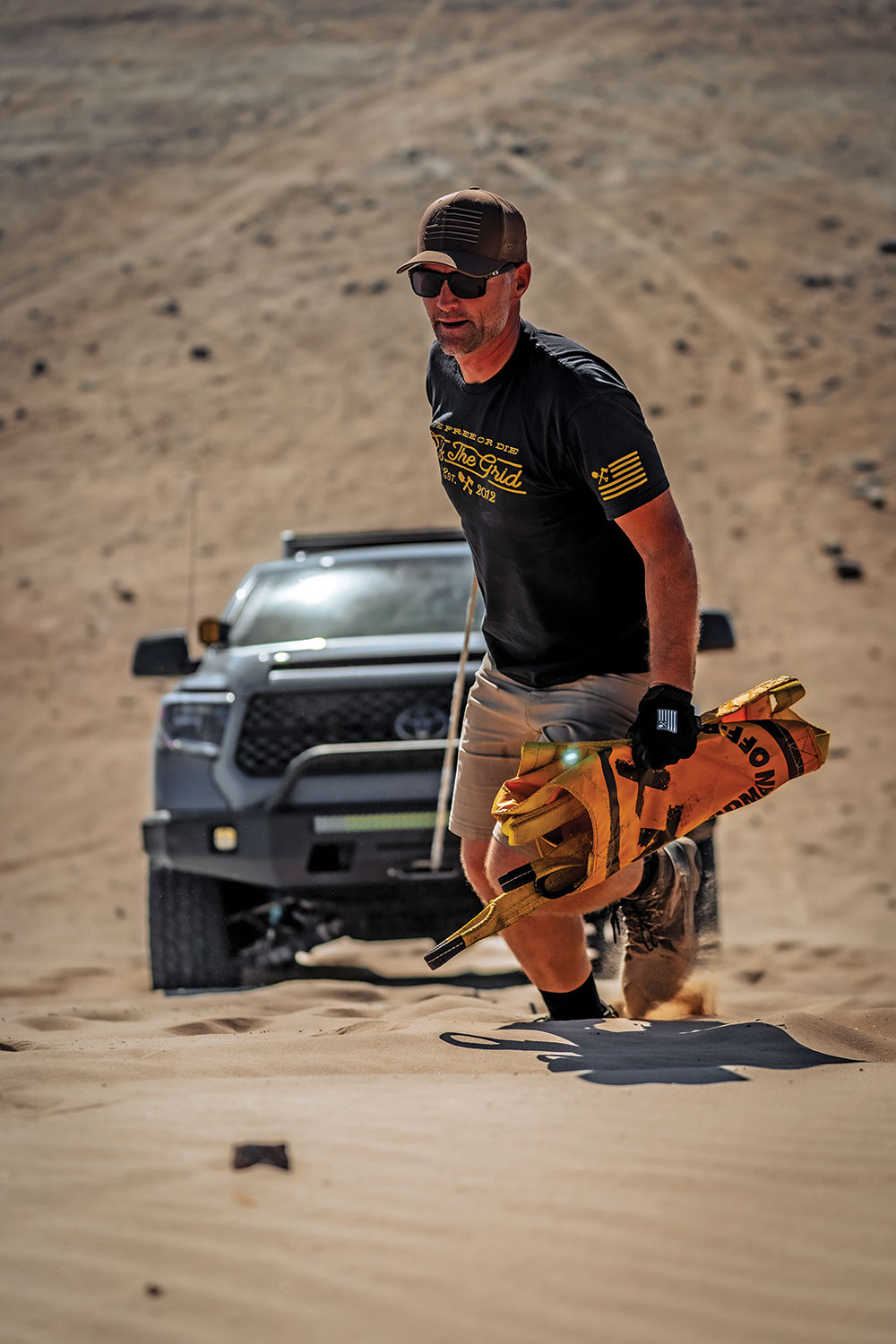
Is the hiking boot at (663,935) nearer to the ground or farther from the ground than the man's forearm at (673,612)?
nearer to the ground

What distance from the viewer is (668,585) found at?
11.7 feet

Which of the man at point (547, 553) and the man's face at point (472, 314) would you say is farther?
the man's face at point (472, 314)

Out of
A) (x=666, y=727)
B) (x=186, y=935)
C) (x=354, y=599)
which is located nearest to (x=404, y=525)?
(x=354, y=599)

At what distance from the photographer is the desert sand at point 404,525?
2.37 m

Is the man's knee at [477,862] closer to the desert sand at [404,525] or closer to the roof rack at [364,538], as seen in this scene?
the desert sand at [404,525]

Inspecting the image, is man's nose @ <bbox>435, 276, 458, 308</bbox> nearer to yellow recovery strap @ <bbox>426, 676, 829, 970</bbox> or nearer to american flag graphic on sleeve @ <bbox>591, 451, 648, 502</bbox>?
american flag graphic on sleeve @ <bbox>591, 451, 648, 502</bbox>

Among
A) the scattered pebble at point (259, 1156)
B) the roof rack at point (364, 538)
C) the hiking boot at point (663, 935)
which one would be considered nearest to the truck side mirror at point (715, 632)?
the hiking boot at point (663, 935)

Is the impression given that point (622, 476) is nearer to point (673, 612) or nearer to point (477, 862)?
point (673, 612)

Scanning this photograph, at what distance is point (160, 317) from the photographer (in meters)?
27.6

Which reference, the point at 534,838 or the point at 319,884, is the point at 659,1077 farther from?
the point at 319,884

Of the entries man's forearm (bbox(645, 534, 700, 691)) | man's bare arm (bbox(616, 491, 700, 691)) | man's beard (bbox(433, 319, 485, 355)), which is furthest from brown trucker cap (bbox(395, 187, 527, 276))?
man's forearm (bbox(645, 534, 700, 691))

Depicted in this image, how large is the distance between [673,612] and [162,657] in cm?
305

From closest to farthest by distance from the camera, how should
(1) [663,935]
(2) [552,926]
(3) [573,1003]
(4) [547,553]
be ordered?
1. (4) [547,553]
2. (2) [552,926]
3. (3) [573,1003]
4. (1) [663,935]

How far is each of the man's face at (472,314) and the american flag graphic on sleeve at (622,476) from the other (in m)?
0.55
